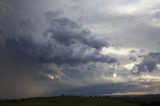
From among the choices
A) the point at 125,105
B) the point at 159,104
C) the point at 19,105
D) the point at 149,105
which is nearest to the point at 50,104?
the point at 19,105

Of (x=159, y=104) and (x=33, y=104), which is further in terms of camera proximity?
(x=159, y=104)

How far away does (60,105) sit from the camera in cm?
13075

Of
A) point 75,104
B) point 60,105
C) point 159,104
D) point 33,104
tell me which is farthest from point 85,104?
point 159,104

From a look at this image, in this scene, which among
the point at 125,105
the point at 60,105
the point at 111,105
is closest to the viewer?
the point at 60,105

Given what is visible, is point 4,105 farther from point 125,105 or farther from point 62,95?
point 125,105

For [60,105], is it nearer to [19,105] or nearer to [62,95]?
[19,105]

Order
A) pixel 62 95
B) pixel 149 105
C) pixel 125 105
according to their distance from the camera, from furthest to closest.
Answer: pixel 62 95 < pixel 149 105 < pixel 125 105

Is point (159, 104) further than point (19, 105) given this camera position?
Yes

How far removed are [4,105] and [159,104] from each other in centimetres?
9210

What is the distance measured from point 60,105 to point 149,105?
6099 cm

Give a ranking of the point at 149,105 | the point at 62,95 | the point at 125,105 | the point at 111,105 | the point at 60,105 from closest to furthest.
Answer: the point at 60,105
the point at 111,105
the point at 125,105
the point at 149,105
the point at 62,95

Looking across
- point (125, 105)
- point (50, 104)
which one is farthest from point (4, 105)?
point (125, 105)

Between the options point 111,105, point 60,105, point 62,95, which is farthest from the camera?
point 62,95

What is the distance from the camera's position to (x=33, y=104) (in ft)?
441
